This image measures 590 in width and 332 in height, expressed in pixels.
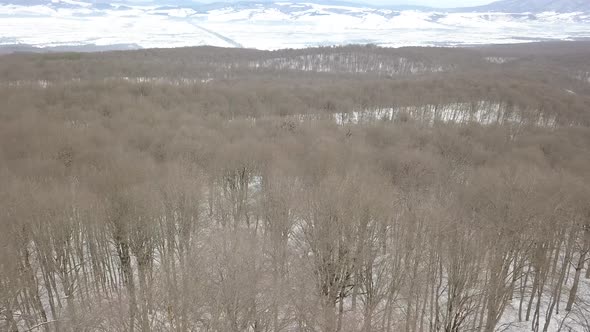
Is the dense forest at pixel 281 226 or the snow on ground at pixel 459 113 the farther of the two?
the snow on ground at pixel 459 113

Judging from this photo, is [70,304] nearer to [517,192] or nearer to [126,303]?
[126,303]

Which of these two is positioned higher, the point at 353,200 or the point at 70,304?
the point at 353,200

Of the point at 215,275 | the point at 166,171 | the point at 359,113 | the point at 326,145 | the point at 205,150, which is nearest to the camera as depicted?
the point at 215,275

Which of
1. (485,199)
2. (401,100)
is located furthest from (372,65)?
(485,199)

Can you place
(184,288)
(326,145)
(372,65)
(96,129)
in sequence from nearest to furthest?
(184,288) → (326,145) → (96,129) → (372,65)

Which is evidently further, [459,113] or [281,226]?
[459,113]

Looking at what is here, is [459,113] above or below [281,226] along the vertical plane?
below

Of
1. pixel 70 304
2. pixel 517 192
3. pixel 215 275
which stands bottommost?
pixel 70 304

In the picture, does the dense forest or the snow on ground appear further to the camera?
the snow on ground
